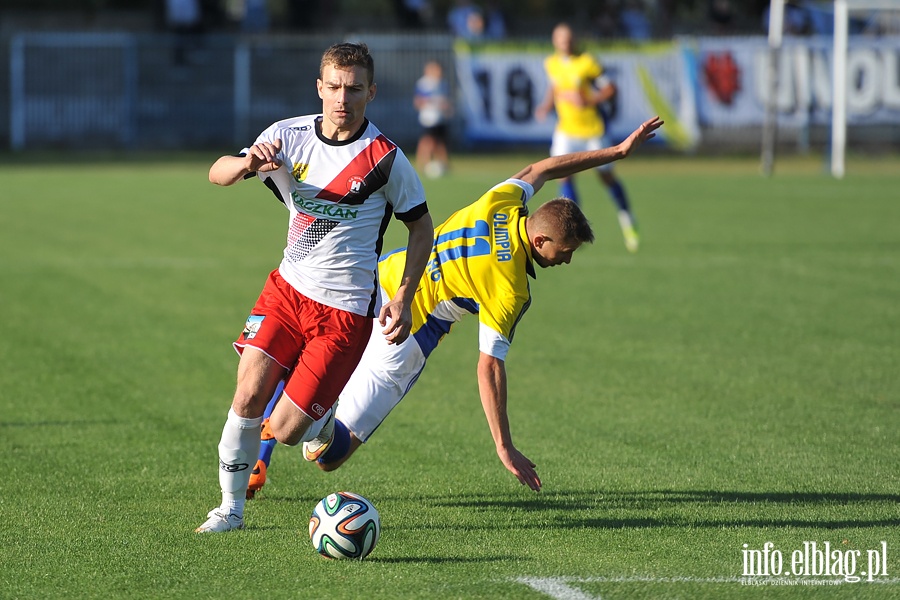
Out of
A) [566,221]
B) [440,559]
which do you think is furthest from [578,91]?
[440,559]

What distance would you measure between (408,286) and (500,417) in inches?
29.5

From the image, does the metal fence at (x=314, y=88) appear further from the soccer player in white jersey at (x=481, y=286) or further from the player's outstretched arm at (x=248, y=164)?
the player's outstretched arm at (x=248, y=164)

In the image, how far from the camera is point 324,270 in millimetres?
5734

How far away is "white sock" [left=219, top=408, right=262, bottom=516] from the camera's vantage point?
5594mm

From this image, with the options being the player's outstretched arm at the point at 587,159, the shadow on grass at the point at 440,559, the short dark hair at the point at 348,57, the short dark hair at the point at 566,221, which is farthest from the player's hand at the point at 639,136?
the shadow on grass at the point at 440,559

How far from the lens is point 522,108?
3019 centimetres

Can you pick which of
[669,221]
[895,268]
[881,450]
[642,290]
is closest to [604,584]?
[881,450]

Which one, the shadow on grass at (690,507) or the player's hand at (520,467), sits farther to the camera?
the shadow on grass at (690,507)

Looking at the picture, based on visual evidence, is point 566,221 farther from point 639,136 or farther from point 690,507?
point 690,507

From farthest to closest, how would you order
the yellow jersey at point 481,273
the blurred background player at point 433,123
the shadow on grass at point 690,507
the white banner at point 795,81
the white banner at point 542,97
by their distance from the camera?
the white banner at point 542,97, the white banner at point 795,81, the blurred background player at point 433,123, the yellow jersey at point 481,273, the shadow on grass at point 690,507

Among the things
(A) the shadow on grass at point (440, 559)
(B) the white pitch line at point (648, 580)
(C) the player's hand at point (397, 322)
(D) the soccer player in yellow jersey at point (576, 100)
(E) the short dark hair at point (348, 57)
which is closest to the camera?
(B) the white pitch line at point (648, 580)

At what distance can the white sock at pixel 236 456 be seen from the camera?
559 cm

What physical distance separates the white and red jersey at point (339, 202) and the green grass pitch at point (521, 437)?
1140 millimetres

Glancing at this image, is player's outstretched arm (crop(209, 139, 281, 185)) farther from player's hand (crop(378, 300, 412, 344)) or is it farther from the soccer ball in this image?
the soccer ball
